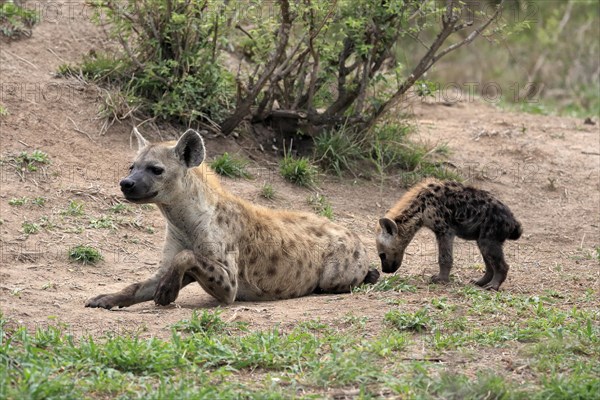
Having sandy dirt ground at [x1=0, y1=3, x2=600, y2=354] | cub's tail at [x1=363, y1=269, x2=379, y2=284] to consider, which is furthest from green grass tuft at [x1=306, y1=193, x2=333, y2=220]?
cub's tail at [x1=363, y1=269, x2=379, y2=284]

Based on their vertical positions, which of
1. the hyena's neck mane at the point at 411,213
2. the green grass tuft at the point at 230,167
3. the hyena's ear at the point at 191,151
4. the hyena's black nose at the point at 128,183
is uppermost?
the hyena's ear at the point at 191,151

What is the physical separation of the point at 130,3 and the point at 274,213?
10.0ft

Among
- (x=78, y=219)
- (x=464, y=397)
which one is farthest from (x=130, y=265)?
(x=464, y=397)

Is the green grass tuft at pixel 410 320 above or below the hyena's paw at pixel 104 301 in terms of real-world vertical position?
above

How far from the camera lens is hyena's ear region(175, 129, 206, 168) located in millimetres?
6184

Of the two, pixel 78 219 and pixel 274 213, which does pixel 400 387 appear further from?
pixel 78 219

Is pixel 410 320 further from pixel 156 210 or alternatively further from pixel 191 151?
pixel 156 210

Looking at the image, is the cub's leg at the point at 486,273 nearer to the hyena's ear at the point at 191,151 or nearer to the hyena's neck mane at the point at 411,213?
the hyena's neck mane at the point at 411,213

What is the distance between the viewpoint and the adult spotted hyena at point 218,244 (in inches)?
237

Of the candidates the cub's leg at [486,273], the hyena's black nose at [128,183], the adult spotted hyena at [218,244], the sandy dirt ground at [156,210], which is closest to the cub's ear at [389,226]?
the adult spotted hyena at [218,244]

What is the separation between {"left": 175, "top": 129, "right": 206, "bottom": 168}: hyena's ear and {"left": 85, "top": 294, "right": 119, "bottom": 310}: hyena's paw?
917 mm

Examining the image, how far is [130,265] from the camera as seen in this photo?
7152 mm

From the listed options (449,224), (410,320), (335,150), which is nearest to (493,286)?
(449,224)

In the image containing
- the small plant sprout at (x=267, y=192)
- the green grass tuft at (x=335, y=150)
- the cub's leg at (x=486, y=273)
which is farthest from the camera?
the green grass tuft at (x=335, y=150)
